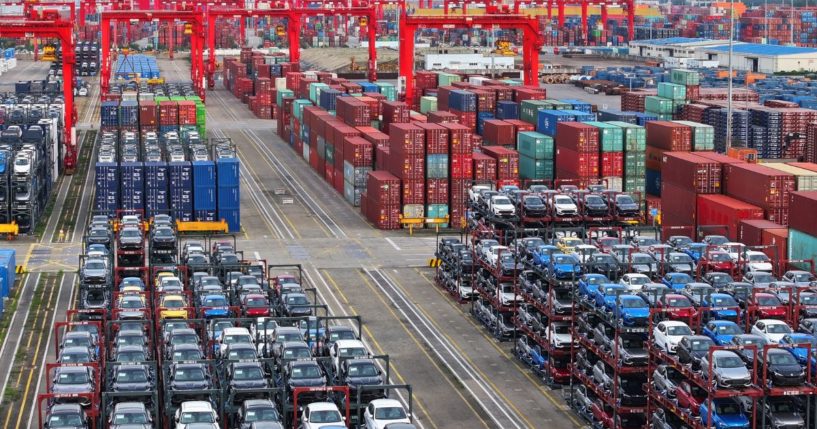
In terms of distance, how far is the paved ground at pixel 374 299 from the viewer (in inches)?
2450

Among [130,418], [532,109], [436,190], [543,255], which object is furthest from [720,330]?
[532,109]

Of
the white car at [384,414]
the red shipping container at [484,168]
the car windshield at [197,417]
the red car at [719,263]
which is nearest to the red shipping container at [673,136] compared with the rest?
the red shipping container at [484,168]

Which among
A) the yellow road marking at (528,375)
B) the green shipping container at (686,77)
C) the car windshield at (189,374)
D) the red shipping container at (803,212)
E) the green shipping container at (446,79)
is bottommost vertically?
the yellow road marking at (528,375)

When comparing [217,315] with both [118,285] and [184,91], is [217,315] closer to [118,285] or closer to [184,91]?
[118,285]

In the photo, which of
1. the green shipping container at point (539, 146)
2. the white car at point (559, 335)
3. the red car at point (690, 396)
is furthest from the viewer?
the green shipping container at point (539, 146)

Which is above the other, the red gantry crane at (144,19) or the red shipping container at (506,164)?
the red gantry crane at (144,19)

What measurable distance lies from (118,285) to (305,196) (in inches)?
1919

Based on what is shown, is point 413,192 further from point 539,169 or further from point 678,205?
point 678,205

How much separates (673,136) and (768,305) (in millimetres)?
47541

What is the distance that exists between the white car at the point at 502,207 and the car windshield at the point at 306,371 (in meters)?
28.9

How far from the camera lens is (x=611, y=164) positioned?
103188mm

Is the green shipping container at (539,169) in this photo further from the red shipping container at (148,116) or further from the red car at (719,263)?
the red car at (719,263)

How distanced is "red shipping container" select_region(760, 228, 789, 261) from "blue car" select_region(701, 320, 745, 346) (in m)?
16.5

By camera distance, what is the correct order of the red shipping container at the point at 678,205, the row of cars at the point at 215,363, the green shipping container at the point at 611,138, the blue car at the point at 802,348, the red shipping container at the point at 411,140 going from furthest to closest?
the red shipping container at the point at 411,140 < the green shipping container at the point at 611,138 < the red shipping container at the point at 678,205 < the blue car at the point at 802,348 < the row of cars at the point at 215,363
